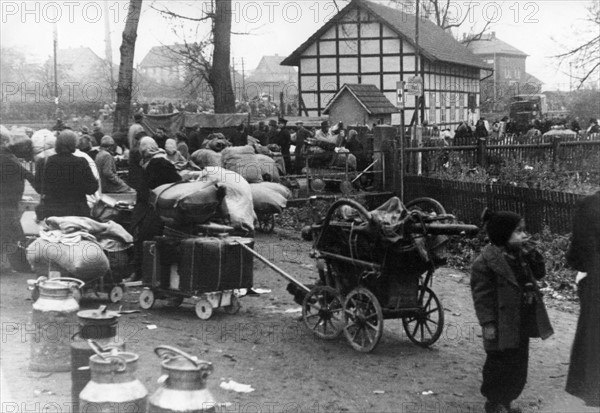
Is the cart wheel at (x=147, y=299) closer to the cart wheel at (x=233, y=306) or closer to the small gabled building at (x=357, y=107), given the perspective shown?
the cart wheel at (x=233, y=306)

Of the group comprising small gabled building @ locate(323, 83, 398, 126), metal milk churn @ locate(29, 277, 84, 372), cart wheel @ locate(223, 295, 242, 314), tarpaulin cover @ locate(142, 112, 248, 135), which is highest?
small gabled building @ locate(323, 83, 398, 126)

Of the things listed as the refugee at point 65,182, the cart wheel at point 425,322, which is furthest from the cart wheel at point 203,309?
the cart wheel at point 425,322

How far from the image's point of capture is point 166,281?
9539 millimetres

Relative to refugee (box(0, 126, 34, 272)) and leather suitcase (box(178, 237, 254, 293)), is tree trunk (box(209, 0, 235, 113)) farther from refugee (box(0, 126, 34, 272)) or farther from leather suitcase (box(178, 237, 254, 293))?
leather suitcase (box(178, 237, 254, 293))

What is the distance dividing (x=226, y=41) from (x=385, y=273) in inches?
608

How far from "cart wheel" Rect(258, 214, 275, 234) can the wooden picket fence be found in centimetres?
297

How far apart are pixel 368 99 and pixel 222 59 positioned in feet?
42.7

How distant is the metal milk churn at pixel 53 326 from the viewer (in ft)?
23.0

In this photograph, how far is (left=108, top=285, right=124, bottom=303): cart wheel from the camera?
10.00 metres

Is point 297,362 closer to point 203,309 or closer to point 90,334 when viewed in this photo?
point 203,309

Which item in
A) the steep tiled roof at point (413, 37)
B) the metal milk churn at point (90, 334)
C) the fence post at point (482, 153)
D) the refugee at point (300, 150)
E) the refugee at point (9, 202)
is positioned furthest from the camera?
the steep tiled roof at point (413, 37)

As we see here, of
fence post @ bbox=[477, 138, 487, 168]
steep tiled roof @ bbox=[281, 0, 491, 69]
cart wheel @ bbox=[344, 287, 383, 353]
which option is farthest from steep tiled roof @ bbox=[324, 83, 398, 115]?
cart wheel @ bbox=[344, 287, 383, 353]

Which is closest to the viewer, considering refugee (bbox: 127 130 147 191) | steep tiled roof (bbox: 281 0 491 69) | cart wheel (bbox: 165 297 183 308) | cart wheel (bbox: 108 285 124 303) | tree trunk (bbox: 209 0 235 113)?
cart wheel (bbox: 165 297 183 308)

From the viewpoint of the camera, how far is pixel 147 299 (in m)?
9.75
